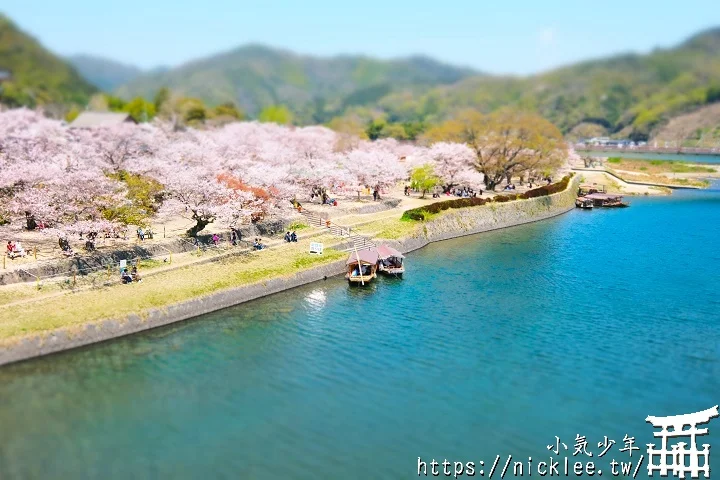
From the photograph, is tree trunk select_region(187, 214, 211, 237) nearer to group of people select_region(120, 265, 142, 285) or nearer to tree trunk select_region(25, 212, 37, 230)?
group of people select_region(120, 265, 142, 285)

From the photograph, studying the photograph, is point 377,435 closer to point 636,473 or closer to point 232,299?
point 636,473

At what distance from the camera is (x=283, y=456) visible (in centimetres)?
1875

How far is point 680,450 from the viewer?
19.1 metres

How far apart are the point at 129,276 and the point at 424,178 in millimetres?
39355

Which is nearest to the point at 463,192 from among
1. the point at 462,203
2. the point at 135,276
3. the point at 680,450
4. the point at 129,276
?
the point at 462,203

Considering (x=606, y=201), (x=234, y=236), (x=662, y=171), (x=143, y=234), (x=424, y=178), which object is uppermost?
(x=424, y=178)

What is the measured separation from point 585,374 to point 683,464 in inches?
243

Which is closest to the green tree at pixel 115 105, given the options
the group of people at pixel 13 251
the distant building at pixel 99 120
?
the distant building at pixel 99 120

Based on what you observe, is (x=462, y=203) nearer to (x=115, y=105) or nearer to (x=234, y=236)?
(x=234, y=236)

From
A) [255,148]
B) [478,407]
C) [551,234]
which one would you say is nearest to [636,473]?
[478,407]

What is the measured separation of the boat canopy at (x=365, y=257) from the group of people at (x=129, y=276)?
13.7 metres

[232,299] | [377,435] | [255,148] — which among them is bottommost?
[377,435]

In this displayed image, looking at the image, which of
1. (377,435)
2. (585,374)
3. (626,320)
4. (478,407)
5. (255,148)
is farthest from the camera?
(255,148)

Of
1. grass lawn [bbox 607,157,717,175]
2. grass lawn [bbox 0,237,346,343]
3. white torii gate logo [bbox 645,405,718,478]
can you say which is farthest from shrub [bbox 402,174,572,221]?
grass lawn [bbox 607,157,717,175]
